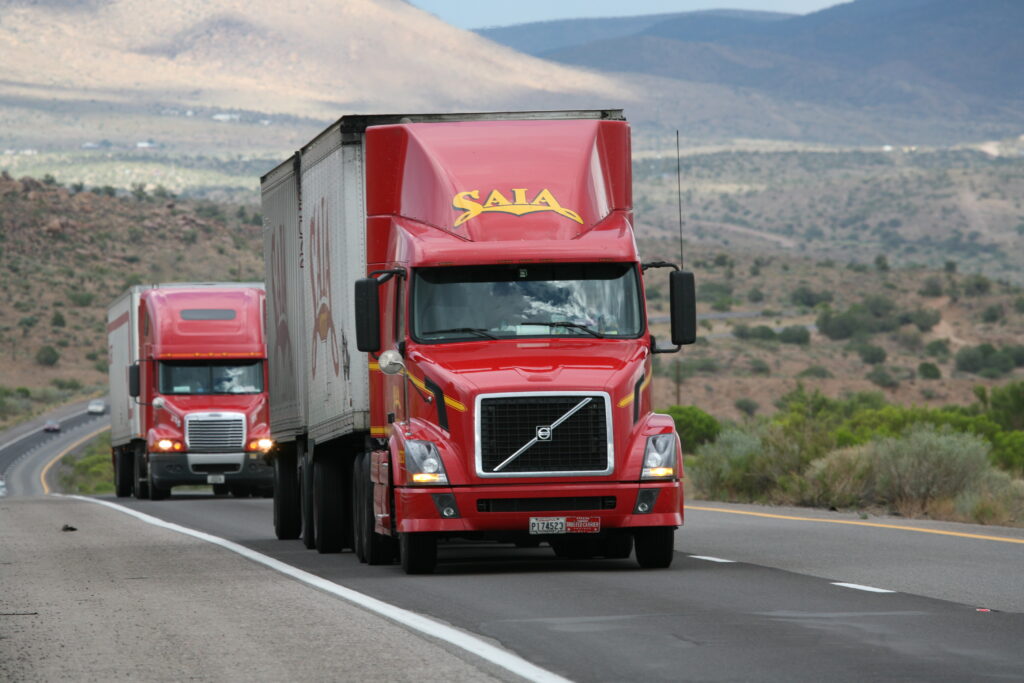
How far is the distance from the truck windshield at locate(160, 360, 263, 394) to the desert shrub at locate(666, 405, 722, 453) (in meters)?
15.2

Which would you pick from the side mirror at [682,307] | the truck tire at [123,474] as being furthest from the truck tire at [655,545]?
the truck tire at [123,474]

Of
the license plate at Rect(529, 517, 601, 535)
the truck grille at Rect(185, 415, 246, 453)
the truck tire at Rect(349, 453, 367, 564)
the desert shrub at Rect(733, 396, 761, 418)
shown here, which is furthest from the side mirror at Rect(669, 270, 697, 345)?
the desert shrub at Rect(733, 396, 761, 418)

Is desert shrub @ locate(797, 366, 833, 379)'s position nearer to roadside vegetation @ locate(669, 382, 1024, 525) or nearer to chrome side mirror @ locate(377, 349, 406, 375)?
roadside vegetation @ locate(669, 382, 1024, 525)

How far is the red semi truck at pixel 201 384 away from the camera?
3581cm

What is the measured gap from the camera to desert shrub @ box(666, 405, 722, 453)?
4875cm

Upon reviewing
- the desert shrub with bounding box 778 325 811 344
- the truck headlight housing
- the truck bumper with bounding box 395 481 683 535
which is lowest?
the truck bumper with bounding box 395 481 683 535

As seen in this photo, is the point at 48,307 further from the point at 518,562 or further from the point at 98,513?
the point at 518,562

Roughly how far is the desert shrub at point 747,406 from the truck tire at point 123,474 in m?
37.2

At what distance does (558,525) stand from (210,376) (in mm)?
21916

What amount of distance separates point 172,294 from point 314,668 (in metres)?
26.6

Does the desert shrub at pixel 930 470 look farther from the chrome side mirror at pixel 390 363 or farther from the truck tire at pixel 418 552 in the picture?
the chrome side mirror at pixel 390 363

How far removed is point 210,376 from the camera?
36500mm

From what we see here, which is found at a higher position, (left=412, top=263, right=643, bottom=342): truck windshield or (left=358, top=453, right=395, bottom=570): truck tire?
(left=412, top=263, right=643, bottom=342): truck windshield

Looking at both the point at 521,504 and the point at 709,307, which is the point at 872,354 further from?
the point at 521,504
